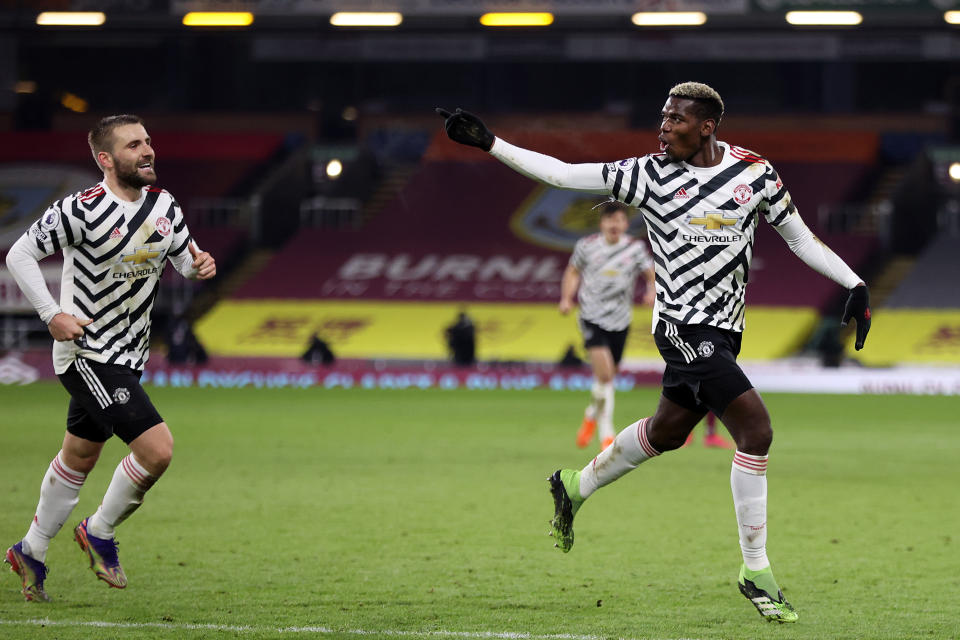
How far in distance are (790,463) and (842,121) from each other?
85.6ft

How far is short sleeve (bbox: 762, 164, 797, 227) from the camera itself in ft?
21.3

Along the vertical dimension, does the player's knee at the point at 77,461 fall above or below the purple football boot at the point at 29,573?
above

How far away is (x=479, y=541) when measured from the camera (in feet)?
27.9

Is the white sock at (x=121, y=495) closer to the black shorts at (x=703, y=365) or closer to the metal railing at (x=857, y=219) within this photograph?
the black shorts at (x=703, y=365)

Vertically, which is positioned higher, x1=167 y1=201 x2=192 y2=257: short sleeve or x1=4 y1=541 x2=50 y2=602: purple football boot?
x1=167 y1=201 x2=192 y2=257: short sleeve

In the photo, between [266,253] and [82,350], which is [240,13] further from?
[82,350]

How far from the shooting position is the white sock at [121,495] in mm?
6605

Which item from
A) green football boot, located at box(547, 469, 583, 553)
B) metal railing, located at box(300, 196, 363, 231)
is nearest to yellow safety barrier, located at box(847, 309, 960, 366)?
metal railing, located at box(300, 196, 363, 231)

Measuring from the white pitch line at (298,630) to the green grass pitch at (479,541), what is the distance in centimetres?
2

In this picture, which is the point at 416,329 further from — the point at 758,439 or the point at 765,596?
the point at 765,596

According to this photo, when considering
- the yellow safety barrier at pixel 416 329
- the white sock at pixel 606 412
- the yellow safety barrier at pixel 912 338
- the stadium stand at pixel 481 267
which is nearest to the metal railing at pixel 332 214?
the stadium stand at pixel 481 267

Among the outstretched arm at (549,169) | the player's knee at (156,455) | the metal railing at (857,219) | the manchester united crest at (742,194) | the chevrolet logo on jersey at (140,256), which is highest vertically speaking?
A: the outstretched arm at (549,169)

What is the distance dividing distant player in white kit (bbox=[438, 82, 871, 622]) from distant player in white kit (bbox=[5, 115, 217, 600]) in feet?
5.64

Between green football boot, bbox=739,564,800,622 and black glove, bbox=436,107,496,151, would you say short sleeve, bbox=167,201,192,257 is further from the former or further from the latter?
green football boot, bbox=739,564,800,622
